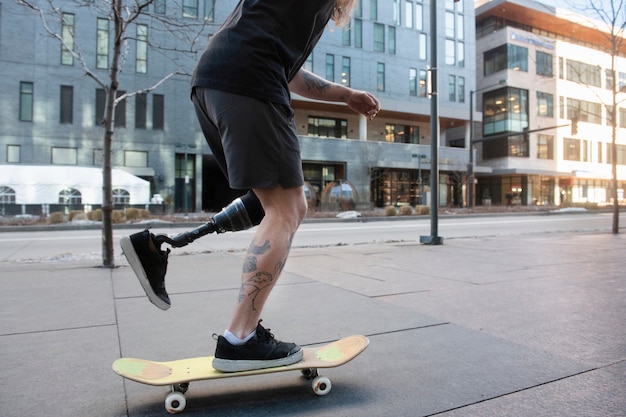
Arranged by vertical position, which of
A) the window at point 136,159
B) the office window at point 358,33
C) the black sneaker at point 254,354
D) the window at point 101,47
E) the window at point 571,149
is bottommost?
the black sneaker at point 254,354

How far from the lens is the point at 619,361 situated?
222cm

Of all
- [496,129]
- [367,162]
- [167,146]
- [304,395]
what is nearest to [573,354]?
[304,395]

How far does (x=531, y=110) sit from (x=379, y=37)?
19008mm

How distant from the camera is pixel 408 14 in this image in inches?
1684

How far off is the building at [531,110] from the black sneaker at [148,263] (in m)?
48.0

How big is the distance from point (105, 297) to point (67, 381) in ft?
6.67

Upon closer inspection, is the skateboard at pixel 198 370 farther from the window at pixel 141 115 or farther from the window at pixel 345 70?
the window at pixel 345 70

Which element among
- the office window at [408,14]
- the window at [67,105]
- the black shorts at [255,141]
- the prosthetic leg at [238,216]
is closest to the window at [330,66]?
the office window at [408,14]

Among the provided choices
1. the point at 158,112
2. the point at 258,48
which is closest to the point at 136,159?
the point at 158,112

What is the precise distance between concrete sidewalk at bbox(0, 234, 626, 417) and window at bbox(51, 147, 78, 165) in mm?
28858

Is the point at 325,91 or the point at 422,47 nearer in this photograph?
the point at 325,91

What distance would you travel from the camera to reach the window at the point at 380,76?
4094 cm

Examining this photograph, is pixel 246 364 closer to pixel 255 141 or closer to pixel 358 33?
pixel 255 141

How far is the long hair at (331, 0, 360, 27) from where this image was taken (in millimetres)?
2418
